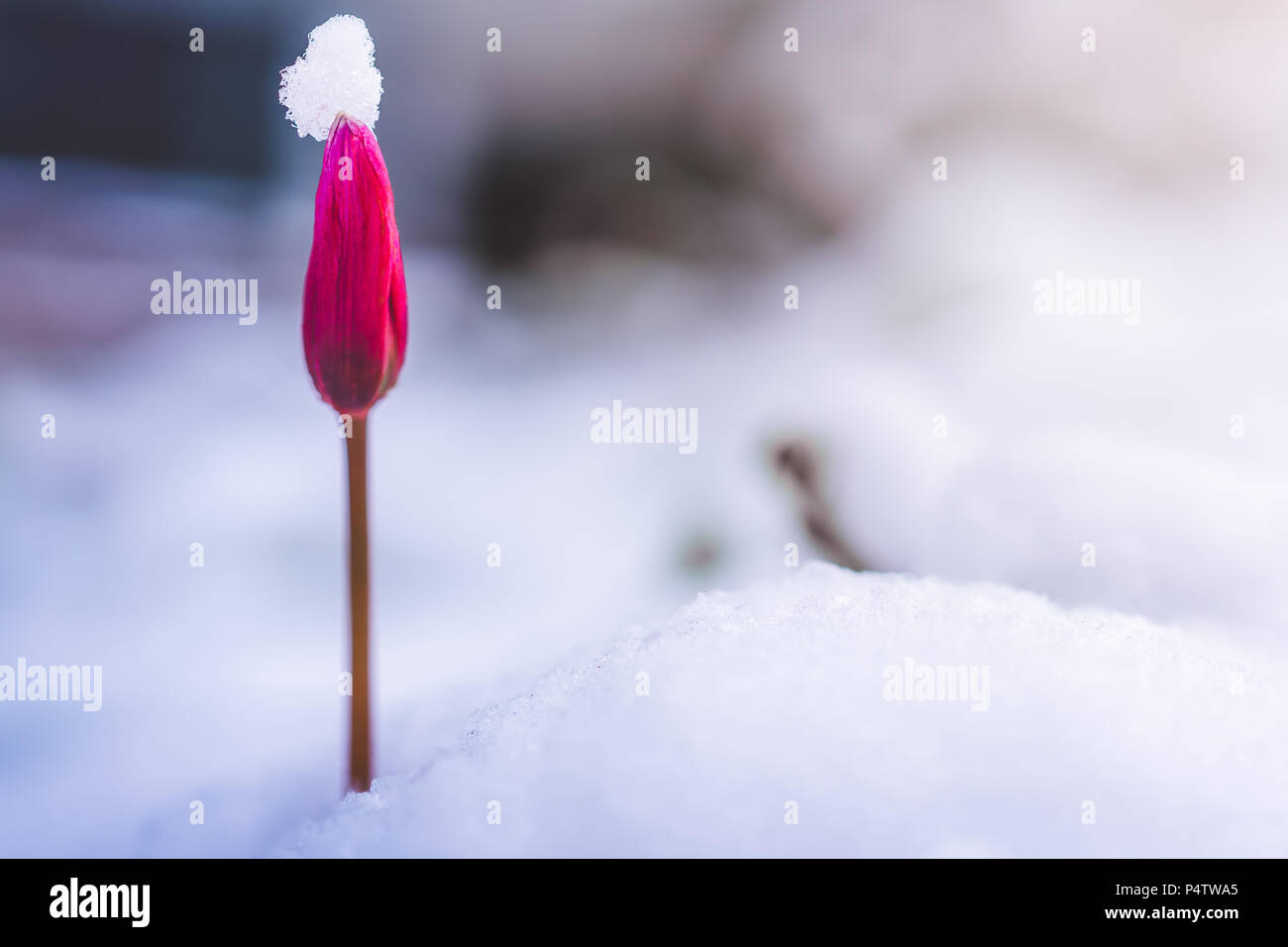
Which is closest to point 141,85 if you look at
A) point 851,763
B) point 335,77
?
point 335,77

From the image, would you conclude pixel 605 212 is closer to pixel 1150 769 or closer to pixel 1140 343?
pixel 1140 343

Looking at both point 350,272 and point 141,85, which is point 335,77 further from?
point 141,85

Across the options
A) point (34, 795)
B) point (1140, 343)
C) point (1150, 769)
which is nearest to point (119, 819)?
point (34, 795)

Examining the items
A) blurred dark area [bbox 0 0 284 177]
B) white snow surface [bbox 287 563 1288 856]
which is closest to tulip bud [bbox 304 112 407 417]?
white snow surface [bbox 287 563 1288 856]

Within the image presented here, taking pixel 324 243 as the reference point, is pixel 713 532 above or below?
below

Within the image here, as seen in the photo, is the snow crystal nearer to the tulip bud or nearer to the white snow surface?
the tulip bud

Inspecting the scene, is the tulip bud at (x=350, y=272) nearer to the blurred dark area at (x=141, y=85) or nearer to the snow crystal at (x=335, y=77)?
the snow crystal at (x=335, y=77)

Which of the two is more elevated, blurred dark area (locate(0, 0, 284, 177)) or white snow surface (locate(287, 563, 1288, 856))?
blurred dark area (locate(0, 0, 284, 177))
